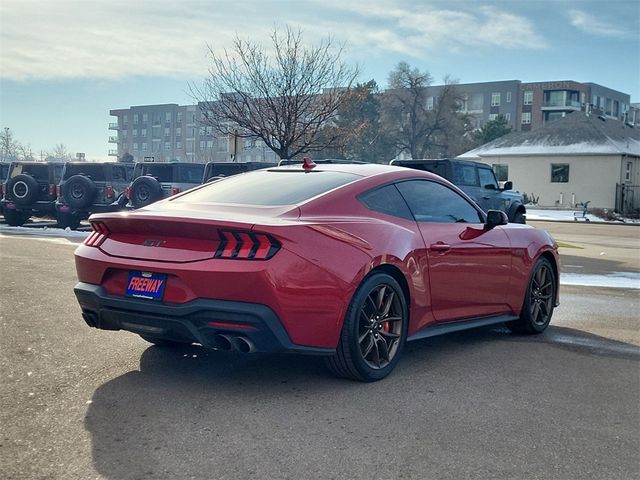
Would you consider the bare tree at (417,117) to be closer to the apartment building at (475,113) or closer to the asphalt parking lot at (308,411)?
the apartment building at (475,113)

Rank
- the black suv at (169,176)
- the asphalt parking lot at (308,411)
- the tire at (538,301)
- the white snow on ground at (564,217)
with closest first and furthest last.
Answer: the asphalt parking lot at (308,411) < the tire at (538,301) < the black suv at (169,176) < the white snow on ground at (564,217)

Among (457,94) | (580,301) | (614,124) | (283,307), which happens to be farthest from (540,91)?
(283,307)

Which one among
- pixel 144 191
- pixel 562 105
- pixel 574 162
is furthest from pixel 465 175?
pixel 562 105

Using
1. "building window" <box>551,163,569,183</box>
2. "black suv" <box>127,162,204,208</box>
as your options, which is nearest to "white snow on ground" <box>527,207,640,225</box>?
"building window" <box>551,163,569,183</box>

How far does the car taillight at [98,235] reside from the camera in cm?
501

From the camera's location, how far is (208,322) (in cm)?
439

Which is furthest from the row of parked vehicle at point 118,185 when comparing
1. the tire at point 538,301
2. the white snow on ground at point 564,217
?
the white snow on ground at point 564,217

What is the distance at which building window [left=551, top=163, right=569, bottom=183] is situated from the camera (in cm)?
4575

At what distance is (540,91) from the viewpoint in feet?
293

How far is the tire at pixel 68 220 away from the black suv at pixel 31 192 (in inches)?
42.7

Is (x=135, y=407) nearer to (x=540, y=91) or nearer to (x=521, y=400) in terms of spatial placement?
(x=521, y=400)

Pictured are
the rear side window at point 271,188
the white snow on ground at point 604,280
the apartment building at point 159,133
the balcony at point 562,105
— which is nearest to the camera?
the rear side window at point 271,188

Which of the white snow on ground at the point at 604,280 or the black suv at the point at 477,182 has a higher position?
the black suv at the point at 477,182

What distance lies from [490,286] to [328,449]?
2976mm
